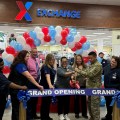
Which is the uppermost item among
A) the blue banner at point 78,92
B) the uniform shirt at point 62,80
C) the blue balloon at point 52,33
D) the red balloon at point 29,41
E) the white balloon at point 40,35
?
the blue balloon at point 52,33

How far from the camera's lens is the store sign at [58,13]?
7272 mm

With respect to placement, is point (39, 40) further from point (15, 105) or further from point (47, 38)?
point (15, 105)

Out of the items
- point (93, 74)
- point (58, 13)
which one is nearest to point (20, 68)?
point (93, 74)

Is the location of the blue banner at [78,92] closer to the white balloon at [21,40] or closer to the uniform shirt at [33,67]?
the uniform shirt at [33,67]

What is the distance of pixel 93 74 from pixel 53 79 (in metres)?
0.81

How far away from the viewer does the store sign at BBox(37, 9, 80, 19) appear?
7.27 metres

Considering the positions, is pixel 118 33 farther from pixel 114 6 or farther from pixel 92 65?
pixel 92 65

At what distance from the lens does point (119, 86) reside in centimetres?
452

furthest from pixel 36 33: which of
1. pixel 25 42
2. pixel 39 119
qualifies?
pixel 39 119

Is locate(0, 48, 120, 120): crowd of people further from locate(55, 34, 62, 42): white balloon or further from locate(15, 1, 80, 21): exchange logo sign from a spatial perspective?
locate(15, 1, 80, 21): exchange logo sign

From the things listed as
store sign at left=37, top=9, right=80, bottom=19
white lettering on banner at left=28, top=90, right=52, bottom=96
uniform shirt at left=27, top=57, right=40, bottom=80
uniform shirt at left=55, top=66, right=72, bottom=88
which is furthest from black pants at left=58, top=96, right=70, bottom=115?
store sign at left=37, top=9, right=80, bottom=19

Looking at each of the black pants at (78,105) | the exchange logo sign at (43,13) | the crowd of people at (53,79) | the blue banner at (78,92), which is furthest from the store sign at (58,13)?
the blue banner at (78,92)

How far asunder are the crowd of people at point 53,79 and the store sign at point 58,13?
2701 millimetres

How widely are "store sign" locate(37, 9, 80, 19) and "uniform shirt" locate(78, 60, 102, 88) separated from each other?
3.28 meters
